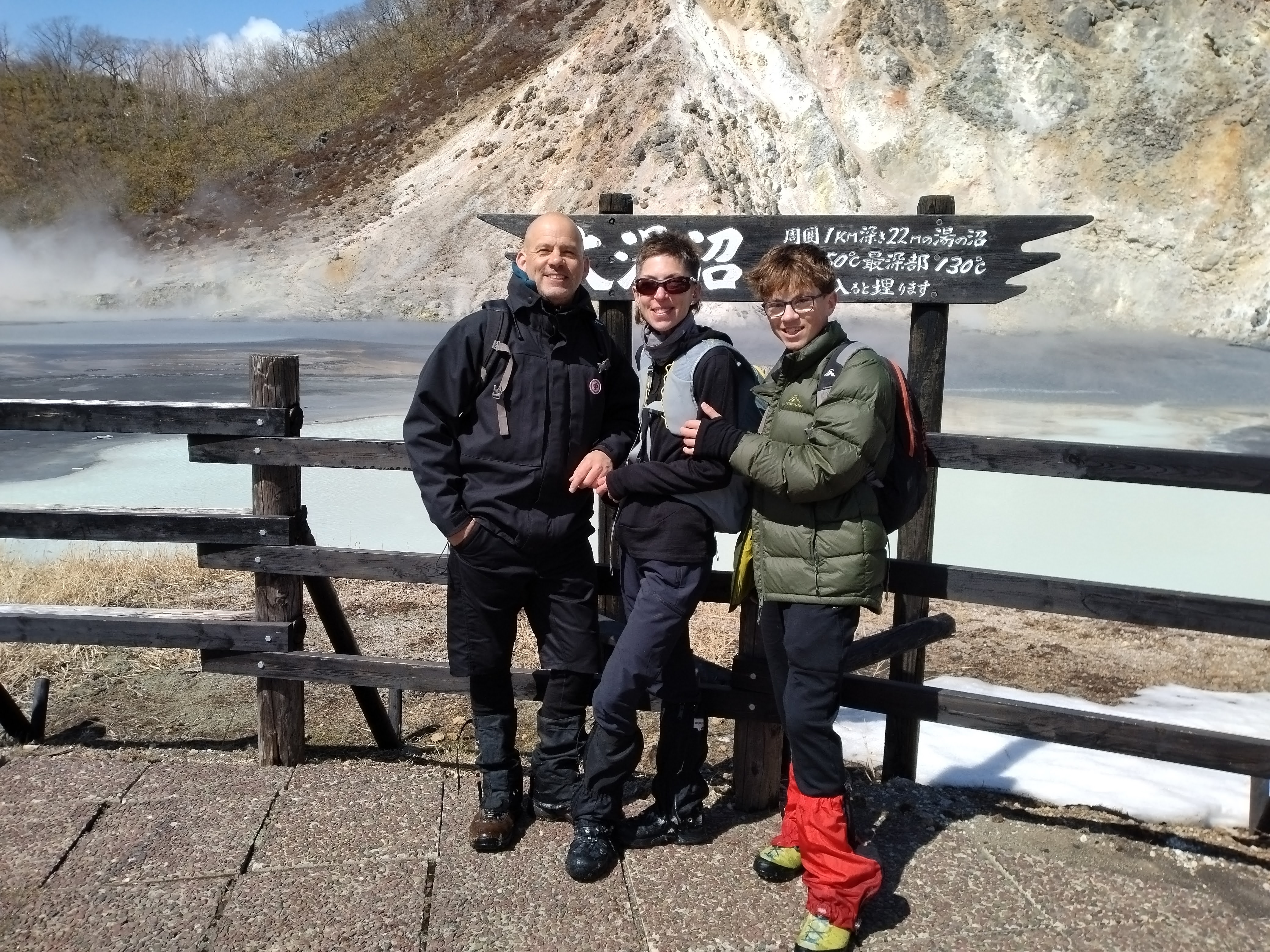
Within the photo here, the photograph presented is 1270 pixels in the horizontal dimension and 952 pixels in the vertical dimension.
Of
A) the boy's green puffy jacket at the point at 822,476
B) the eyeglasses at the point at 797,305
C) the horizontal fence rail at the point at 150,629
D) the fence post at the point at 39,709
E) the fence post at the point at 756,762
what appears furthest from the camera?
the fence post at the point at 39,709

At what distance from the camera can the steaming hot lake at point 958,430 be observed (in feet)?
29.7

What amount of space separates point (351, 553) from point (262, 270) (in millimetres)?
31670

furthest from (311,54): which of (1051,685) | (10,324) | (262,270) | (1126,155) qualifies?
(1051,685)

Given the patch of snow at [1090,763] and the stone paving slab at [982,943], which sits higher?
the stone paving slab at [982,943]

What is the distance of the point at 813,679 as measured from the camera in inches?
111

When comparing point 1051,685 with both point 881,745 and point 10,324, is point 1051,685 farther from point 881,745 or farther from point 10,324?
point 10,324

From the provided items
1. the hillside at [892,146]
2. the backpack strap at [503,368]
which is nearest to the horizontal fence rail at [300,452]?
Result: the backpack strap at [503,368]

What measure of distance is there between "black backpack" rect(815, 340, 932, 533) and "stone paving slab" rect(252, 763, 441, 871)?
1703 mm

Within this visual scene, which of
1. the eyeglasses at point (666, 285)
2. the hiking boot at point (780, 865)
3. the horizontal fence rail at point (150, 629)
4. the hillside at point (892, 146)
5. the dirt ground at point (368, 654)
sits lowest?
the dirt ground at point (368, 654)

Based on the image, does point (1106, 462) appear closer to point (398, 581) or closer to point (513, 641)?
point (513, 641)

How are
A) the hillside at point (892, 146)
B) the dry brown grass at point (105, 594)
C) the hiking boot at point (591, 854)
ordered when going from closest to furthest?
the hiking boot at point (591, 854), the dry brown grass at point (105, 594), the hillside at point (892, 146)

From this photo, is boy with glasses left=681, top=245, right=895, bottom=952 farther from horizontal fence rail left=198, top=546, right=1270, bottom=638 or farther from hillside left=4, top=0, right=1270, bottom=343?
hillside left=4, top=0, right=1270, bottom=343

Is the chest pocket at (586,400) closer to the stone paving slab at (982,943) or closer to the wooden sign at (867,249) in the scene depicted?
the wooden sign at (867,249)

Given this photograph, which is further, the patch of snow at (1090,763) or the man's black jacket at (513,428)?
the patch of snow at (1090,763)
